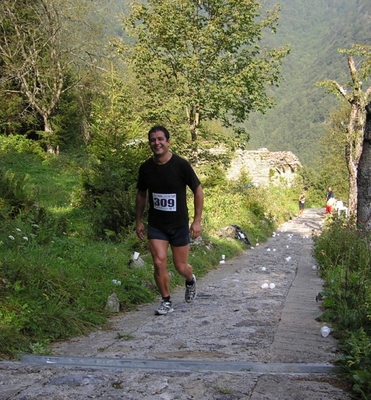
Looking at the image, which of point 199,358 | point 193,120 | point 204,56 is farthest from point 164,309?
point 193,120

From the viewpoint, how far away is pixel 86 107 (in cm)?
2750

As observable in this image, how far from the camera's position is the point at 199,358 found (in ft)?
11.0

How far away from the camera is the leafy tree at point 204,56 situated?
18.0 meters

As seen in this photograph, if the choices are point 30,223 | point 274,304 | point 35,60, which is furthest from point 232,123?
point 274,304

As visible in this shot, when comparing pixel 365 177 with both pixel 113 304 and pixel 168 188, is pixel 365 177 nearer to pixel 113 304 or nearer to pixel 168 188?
pixel 168 188

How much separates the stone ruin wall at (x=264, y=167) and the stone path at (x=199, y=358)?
22.7 m

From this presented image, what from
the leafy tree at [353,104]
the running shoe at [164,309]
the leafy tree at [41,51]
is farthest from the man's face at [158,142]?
the leafy tree at [41,51]

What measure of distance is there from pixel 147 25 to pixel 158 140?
15384 millimetres

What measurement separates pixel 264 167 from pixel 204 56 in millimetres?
15588

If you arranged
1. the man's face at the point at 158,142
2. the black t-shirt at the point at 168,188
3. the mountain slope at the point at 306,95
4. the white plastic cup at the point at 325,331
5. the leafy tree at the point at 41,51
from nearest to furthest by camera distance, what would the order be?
1. the white plastic cup at the point at 325,331
2. the man's face at the point at 158,142
3. the black t-shirt at the point at 168,188
4. the leafy tree at the point at 41,51
5. the mountain slope at the point at 306,95

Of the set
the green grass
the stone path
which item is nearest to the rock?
the green grass

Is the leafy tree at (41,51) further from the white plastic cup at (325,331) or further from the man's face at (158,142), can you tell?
the white plastic cup at (325,331)

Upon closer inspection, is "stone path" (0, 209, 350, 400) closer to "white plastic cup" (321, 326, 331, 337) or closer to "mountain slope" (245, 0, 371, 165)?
"white plastic cup" (321, 326, 331, 337)

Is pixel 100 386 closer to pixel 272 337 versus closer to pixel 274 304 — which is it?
pixel 272 337
